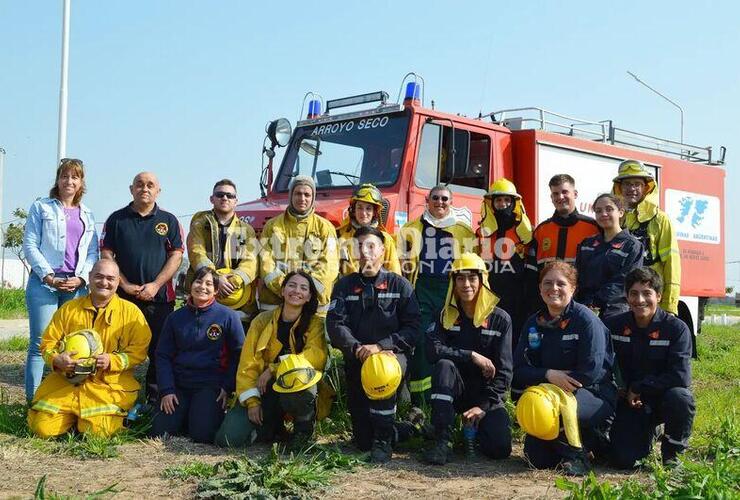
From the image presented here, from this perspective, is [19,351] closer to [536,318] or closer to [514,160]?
[514,160]

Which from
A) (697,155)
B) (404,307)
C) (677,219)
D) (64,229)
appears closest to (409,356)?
(404,307)

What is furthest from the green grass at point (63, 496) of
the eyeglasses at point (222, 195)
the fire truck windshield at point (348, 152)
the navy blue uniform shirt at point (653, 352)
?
the fire truck windshield at point (348, 152)

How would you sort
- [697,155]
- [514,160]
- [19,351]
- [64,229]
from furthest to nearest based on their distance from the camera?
[697,155] < [19,351] < [514,160] < [64,229]

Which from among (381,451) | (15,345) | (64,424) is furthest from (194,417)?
(15,345)

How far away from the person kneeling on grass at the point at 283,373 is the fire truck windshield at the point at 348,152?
2.30m

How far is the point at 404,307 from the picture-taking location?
17.0ft

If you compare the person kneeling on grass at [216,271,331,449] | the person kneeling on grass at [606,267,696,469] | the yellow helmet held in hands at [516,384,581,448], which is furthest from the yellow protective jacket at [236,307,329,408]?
the person kneeling on grass at [606,267,696,469]

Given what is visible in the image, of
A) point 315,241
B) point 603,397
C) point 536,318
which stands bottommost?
point 603,397

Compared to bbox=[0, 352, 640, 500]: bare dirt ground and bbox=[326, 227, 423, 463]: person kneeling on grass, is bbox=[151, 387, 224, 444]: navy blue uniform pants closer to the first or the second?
bbox=[0, 352, 640, 500]: bare dirt ground

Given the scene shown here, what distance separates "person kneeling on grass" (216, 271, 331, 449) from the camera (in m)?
4.95

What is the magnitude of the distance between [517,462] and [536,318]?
90cm

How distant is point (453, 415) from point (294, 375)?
1036 millimetres

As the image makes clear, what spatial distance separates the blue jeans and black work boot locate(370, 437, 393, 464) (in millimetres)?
2545

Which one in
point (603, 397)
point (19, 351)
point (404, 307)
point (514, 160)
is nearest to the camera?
point (603, 397)
